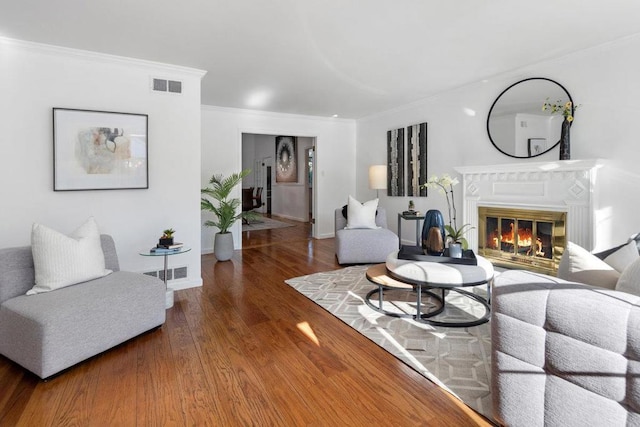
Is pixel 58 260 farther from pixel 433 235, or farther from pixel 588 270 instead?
pixel 588 270

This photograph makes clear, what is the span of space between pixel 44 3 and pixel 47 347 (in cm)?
236

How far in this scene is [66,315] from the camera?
1.95 metres


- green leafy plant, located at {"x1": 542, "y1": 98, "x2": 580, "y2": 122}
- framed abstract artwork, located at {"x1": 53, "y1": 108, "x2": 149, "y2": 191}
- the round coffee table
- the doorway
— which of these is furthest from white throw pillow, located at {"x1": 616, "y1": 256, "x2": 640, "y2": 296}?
the doorway

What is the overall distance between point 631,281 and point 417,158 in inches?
171

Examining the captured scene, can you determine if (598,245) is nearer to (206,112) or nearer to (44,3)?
(44,3)

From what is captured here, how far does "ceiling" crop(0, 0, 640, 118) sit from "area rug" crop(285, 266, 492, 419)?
2443mm

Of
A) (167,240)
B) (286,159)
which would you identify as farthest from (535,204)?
(286,159)

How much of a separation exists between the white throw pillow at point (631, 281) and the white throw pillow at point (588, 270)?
0.60 ft

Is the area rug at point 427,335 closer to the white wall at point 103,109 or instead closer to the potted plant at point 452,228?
the potted plant at point 452,228

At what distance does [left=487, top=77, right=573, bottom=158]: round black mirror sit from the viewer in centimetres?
368

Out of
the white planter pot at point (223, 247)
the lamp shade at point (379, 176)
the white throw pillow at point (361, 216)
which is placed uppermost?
the lamp shade at point (379, 176)

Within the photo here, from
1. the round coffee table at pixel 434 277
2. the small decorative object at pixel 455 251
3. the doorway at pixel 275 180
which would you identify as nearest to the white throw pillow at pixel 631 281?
the round coffee table at pixel 434 277

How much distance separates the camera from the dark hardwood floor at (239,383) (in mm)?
1597

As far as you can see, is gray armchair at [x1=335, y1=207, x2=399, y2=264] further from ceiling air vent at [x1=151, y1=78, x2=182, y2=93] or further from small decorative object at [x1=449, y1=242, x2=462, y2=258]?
ceiling air vent at [x1=151, y1=78, x2=182, y2=93]
